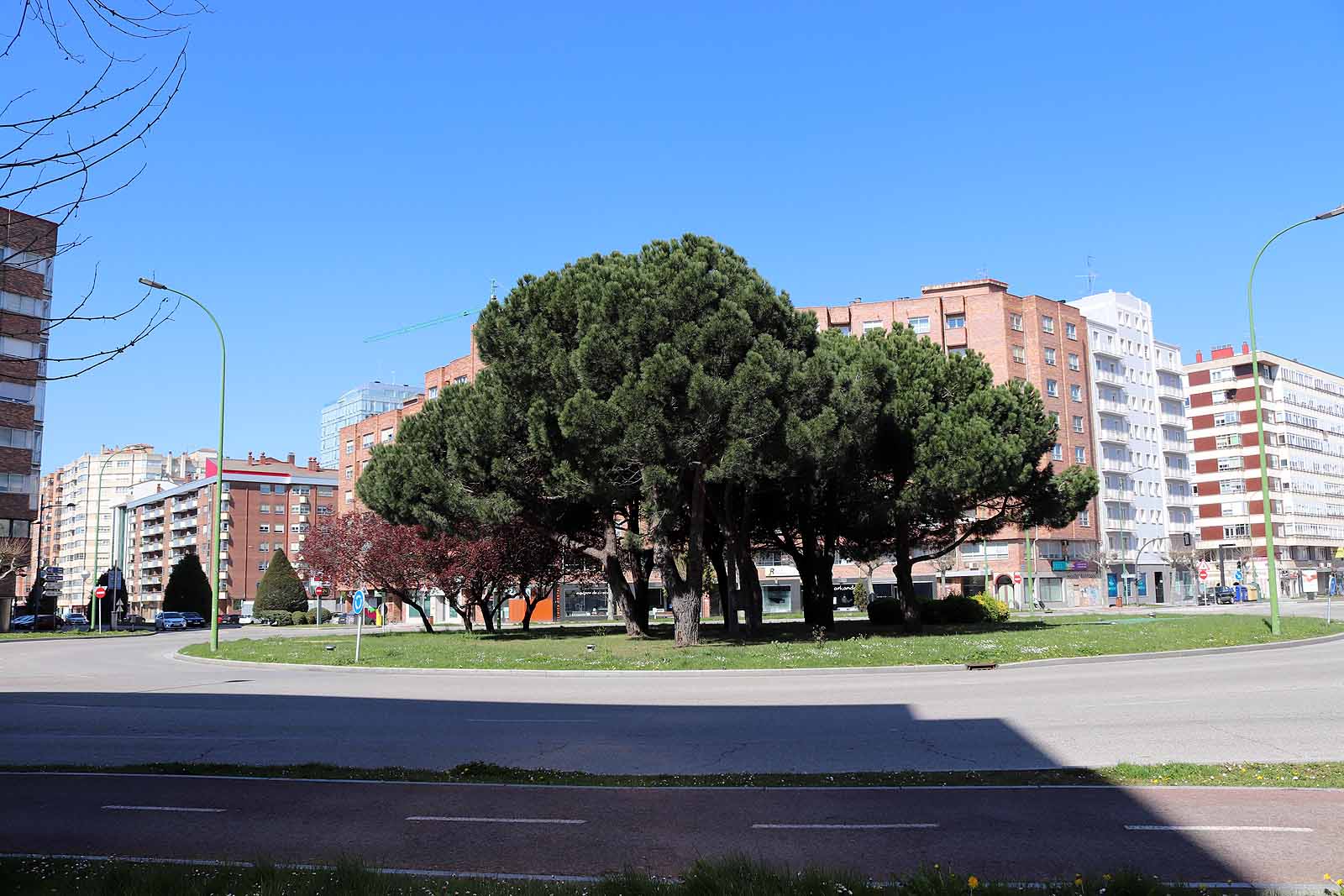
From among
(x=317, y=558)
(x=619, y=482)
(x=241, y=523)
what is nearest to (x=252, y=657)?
(x=619, y=482)

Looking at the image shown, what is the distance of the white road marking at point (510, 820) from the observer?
25.3 feet

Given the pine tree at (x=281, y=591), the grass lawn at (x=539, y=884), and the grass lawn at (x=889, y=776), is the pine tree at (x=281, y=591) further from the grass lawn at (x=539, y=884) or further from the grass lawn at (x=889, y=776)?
the grass lawn at (x=539, y=884)

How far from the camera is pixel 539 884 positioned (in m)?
5.76

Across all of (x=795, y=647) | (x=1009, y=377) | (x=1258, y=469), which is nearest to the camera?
(x=795, y=647)

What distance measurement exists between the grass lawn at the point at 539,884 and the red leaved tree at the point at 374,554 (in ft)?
123

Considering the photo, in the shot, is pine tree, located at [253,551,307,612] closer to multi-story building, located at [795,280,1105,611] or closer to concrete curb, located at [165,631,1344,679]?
multi-story building, located at [795,280,1105,611]

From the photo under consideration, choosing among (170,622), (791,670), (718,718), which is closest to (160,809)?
(718,718)

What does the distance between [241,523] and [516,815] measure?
138453 millimetres

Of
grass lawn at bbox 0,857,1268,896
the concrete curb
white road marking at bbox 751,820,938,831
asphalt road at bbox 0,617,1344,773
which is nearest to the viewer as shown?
grass lawn at bbox 0,857,1268,896

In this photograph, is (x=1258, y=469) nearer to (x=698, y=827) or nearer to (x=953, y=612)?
(x=953, y=612)

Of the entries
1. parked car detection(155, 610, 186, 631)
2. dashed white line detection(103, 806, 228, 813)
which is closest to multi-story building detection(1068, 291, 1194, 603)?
parked car detection(155, 610, 186, 631)

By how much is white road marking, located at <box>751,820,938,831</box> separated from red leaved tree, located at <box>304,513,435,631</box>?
36.9 metres

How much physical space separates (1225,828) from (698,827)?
370 cm

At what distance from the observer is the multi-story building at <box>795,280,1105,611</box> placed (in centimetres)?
8212
